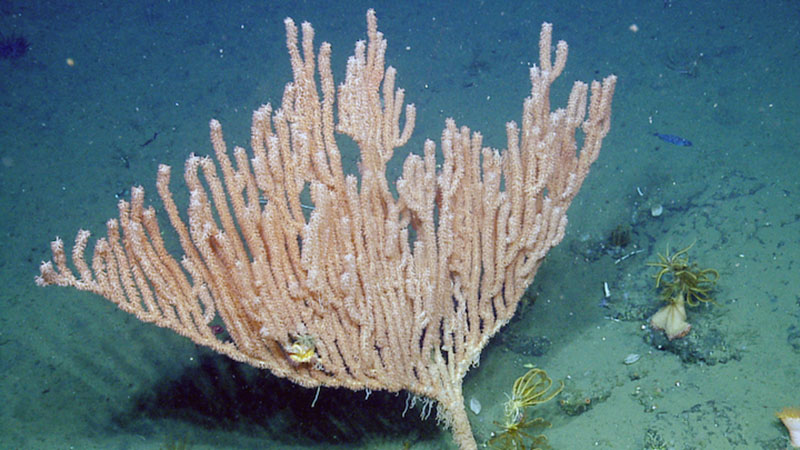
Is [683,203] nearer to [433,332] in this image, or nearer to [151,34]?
[433,332]

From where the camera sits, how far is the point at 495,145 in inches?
229

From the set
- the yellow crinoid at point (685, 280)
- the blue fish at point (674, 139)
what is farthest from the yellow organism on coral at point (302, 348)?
the blue fish at point (674, 139)

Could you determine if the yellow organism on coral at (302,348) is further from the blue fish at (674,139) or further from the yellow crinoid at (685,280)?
the blue fish at (674,139)

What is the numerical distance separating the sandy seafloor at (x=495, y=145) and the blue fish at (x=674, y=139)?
111 mm

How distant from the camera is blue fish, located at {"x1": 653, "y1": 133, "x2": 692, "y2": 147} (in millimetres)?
5598

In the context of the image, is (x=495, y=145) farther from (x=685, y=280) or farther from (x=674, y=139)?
(x=685, y=280)

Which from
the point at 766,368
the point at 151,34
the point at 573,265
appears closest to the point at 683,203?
the point at 573,265

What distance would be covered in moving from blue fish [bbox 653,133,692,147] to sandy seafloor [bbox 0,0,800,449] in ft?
0.36

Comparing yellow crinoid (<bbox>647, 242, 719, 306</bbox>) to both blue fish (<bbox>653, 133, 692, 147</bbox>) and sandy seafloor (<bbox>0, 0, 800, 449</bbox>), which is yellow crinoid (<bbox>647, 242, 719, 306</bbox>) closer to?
sandy seafloor (<bbox>0, 0, 800, 449</bbox>)

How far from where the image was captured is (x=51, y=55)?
6898 mm

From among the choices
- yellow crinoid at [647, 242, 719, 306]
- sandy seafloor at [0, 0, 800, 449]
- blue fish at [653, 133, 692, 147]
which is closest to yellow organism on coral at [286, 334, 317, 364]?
→ sandy seafloor at [0, 0, 800, 449]

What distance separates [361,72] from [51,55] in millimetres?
6072

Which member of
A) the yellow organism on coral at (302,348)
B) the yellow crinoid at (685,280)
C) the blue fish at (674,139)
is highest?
the blue fish at (674,139)

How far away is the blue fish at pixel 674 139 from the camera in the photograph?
5.60m
